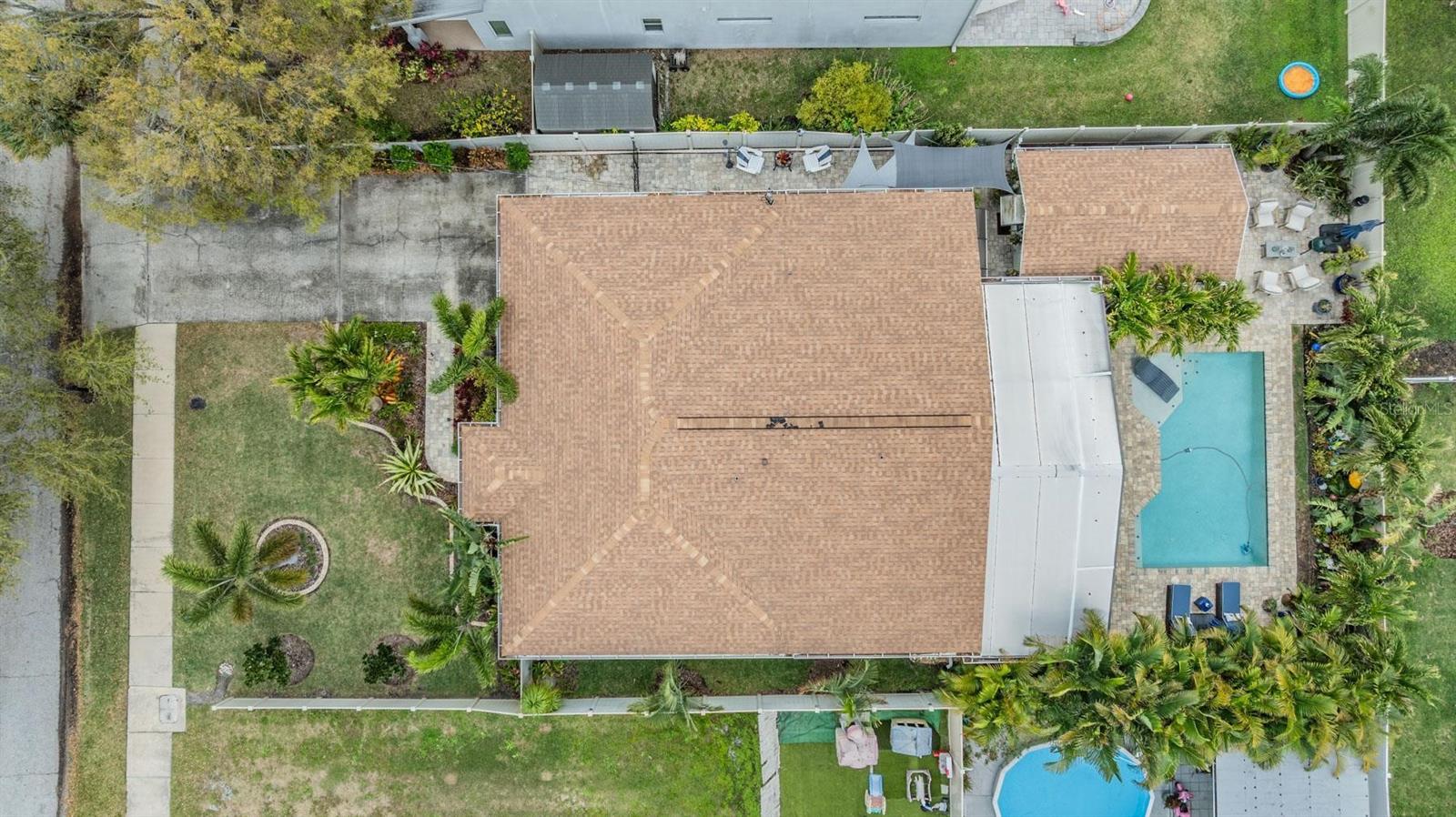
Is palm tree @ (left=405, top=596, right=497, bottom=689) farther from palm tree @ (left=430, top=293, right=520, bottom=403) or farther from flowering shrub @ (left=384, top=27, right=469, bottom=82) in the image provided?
flowering shrub @ (left=384, top=27, right=469, bottom=82)

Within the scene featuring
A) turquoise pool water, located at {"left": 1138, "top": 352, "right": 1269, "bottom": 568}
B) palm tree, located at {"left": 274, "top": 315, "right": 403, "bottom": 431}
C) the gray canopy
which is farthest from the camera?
turquoise pool water, located at {"left": 1138, "top": 352, "right": 1269, "bottom": 568}

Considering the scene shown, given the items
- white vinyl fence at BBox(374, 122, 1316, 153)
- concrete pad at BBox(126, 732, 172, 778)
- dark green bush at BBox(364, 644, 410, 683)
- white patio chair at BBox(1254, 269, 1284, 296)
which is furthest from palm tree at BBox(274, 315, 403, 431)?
white patio chair at BBox(1254, 269, 1284, 296)

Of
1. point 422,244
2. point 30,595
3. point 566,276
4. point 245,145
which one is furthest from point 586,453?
point 30,595

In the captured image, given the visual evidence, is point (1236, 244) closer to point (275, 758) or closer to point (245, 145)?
point (245, 145)

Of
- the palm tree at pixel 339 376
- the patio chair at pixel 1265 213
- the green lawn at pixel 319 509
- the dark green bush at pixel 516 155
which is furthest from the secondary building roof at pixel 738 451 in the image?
the patio chair at pixel 1265 213

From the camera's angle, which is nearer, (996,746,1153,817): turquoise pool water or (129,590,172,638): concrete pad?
(996,746,1153,817): turquoise pool water

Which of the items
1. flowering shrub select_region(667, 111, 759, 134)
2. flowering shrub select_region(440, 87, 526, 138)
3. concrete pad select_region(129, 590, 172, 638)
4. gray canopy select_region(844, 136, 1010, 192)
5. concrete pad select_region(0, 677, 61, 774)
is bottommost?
concrete pad select_region(0, 677, 61, 774)

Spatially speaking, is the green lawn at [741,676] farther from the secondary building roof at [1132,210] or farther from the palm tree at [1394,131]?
the palm tree at [1394,131]
